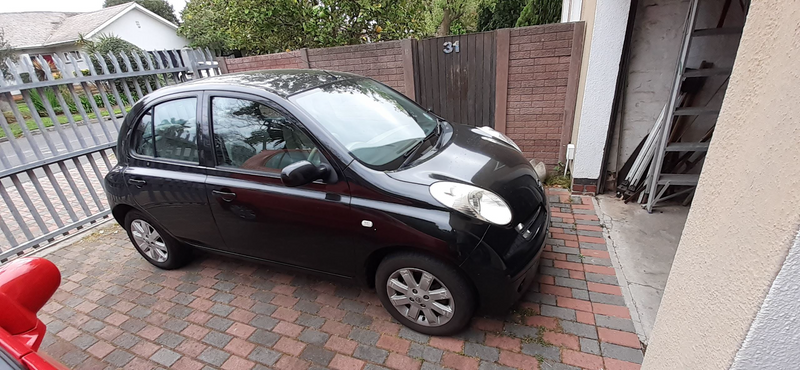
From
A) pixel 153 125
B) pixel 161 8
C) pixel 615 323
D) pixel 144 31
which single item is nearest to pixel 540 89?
pixel 615 323

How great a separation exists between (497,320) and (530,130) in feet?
9.57

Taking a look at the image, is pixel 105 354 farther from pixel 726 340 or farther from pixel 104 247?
pixel 726 340

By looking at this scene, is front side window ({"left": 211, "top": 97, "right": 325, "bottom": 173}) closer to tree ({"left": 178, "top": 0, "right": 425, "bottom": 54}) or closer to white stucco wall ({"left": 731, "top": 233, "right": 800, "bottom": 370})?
white stucco wall ({"left": 731, "top": 233, "right": 800, "bottom": 370})

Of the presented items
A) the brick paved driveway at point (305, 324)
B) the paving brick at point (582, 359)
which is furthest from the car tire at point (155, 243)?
the paving brick at point (582, 359)

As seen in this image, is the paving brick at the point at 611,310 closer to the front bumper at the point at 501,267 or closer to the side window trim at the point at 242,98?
the front bumper at the point at 501,267

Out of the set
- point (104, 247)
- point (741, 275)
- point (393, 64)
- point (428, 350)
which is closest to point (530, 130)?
point (393, 64)

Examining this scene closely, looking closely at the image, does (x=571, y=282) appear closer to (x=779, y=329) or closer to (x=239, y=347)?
(x=779, y=329)

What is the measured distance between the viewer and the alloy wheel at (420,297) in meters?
2.22

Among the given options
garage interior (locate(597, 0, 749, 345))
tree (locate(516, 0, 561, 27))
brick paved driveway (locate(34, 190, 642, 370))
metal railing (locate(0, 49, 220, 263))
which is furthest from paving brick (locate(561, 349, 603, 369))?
tree (locate(516, 0, 561, 27))

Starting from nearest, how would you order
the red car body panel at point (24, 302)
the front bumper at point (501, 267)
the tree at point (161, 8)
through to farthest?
the red car body panel at point (24, 302) → the front bumper at point (501, 267) → the tree at point (161, 8)

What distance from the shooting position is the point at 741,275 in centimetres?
91

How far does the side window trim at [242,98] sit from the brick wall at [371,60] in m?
2.91

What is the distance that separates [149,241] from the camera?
11.1 feet

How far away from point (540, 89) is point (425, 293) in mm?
3241
